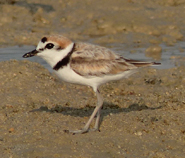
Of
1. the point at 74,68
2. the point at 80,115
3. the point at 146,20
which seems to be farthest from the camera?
the point at 146,20

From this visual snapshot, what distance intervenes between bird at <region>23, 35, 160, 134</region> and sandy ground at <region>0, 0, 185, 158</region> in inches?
14.8

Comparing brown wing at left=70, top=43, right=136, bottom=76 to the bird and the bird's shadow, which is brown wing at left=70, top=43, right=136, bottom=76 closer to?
the bird

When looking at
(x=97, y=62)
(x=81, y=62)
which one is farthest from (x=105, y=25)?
(x=81, y=62)

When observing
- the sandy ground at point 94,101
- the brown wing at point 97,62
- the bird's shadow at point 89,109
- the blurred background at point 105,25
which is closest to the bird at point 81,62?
the brown wing at point 97,62

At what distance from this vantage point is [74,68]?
461 cm

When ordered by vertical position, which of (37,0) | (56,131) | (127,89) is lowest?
(37,0)

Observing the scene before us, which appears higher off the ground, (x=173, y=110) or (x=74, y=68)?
(x=74, y=68)

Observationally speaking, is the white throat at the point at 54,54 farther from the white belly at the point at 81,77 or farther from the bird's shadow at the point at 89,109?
the bird's shadow at the point at 89,109

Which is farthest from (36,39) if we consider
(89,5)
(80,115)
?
(80,115)

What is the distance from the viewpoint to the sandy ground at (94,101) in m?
4.37

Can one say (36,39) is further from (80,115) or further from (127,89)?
(80,115)

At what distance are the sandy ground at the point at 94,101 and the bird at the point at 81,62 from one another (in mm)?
376

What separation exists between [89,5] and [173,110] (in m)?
6.67

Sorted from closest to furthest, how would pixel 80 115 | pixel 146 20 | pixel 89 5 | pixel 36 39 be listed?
pixel 80 115 < pixel 36 39 < pixel 146 20 < pixel 89 5
